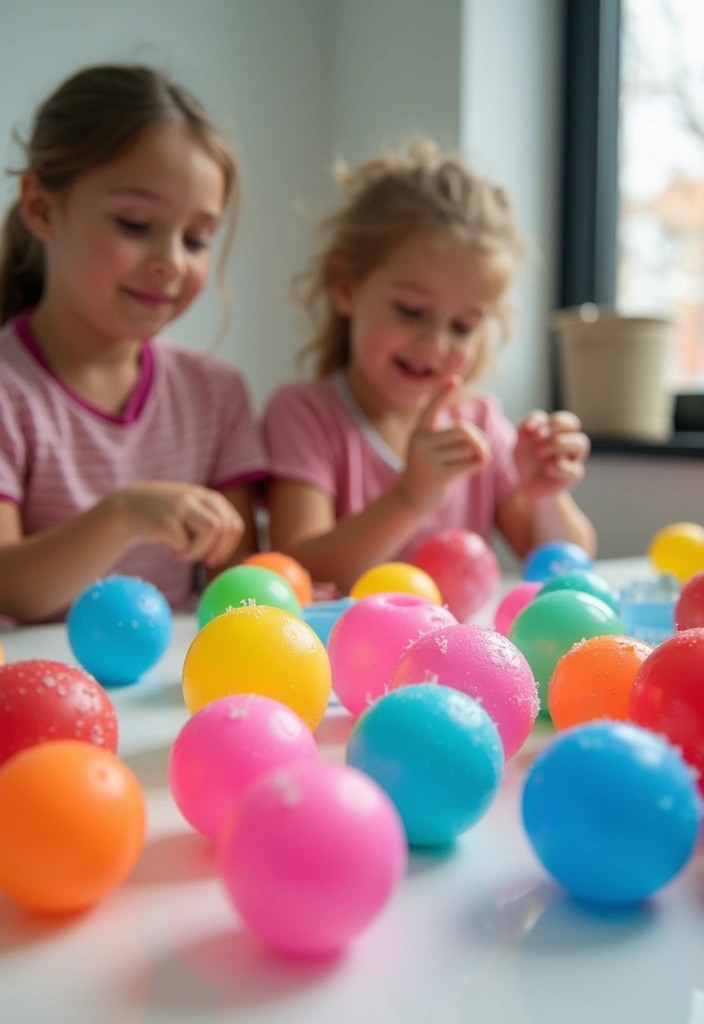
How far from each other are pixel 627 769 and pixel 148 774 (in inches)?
11.2

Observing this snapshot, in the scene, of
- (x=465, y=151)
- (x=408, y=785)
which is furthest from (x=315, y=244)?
(x=408, y=785)

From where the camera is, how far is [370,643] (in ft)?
1.97

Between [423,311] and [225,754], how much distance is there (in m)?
1.02

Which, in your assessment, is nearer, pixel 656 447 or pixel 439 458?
pixel 439 458

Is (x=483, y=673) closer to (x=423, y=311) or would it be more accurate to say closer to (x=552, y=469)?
(x=552, y=469)

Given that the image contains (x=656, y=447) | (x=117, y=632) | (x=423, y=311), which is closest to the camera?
A: (x=117, y=632)

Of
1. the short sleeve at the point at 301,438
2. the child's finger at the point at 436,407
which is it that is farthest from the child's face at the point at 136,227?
the child's finger at the point at 436,407

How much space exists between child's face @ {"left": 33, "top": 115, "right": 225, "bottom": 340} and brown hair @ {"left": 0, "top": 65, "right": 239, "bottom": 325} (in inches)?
0.6

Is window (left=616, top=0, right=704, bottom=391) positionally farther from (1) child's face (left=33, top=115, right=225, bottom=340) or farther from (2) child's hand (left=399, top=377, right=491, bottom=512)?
(1) child's face (left=33, top=115, right=225, bottom=340)

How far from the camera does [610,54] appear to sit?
2000 millimetres

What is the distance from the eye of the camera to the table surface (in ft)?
1.05

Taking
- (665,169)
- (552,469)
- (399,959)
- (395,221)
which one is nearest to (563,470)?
(552,469)

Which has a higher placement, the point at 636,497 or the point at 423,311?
the point at 423,311

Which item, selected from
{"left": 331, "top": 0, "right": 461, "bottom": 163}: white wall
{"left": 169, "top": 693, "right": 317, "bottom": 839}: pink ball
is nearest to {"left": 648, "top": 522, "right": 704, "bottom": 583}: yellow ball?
{"left": 169, "top": 693, "right": 317, "bottom": 839}: pink ball
